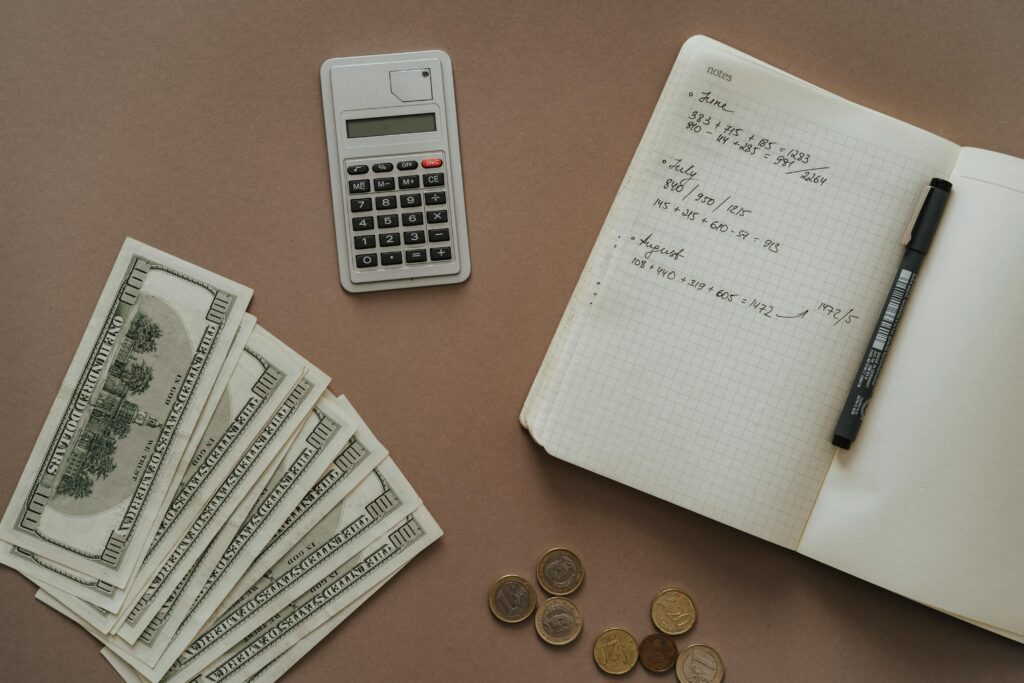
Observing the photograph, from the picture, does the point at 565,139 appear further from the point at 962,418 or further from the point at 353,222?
the point at 962,418

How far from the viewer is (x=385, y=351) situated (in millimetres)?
596

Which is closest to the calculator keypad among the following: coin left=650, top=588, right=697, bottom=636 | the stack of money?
the stack of money

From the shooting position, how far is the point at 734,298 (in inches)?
22.5

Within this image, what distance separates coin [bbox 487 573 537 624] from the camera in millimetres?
596

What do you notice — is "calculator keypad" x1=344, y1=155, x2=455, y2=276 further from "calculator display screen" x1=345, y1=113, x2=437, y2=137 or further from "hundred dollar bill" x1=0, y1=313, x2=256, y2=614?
"hundred dollar bill" x1=0, y1=313, x2=256, y2=614

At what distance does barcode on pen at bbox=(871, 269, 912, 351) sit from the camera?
1.81 feet

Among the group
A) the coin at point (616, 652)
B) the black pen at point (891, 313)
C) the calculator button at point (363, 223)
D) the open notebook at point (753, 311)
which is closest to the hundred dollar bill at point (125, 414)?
the calculator button at point (363, 223)

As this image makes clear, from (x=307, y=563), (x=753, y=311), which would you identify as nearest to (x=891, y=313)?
(x=753, y=311)

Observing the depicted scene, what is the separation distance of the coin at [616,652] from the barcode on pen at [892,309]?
1.10 ft

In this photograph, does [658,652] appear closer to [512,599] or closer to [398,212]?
[512,599]

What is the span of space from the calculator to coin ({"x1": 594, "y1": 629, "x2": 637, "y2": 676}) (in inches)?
14.0

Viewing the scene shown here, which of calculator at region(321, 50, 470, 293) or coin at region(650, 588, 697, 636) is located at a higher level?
calculator at region(321, 50, 470, 293)

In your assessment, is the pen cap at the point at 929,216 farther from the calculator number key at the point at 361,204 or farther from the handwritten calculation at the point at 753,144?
the calculator number key at the point at 361,204

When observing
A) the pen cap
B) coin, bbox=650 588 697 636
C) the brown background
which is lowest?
coin, bbox=650 588 697 636
